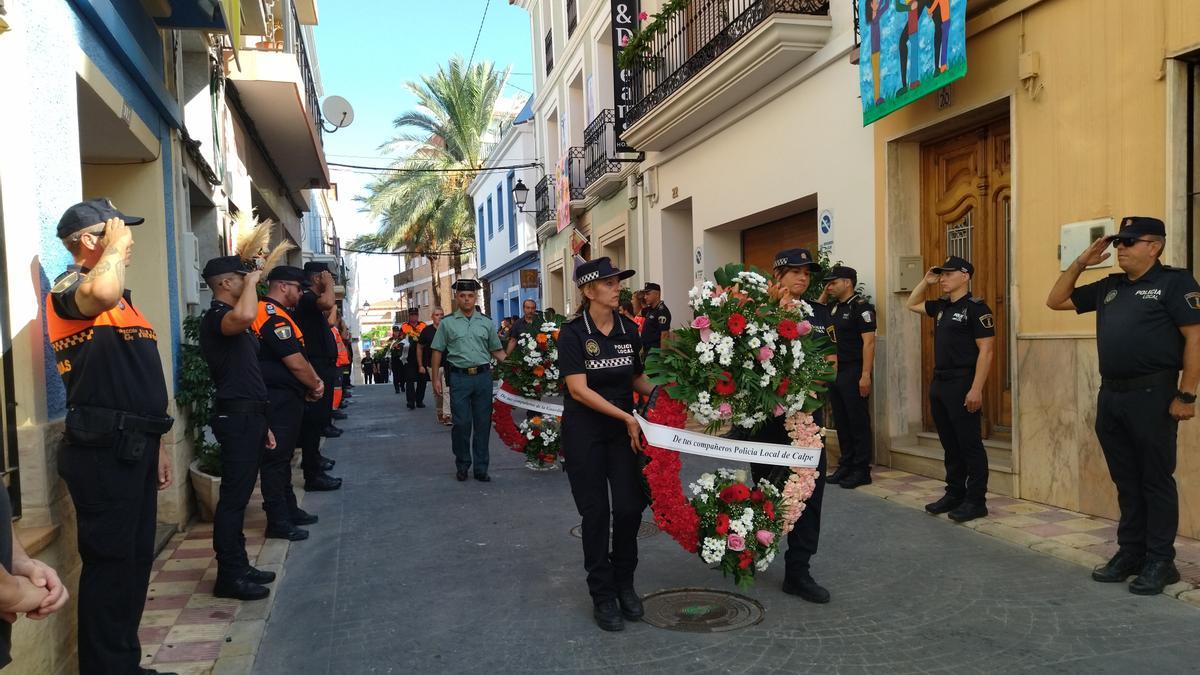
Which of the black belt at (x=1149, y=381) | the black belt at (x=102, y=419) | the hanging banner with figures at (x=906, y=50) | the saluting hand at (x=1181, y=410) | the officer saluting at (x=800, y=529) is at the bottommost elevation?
the officer saluting at (x=800, y=529)

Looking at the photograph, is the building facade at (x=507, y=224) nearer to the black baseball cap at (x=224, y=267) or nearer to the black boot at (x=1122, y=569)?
the black baseball cap at (x=224, y=267)

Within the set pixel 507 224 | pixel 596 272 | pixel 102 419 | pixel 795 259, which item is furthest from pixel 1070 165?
pixel 507 224

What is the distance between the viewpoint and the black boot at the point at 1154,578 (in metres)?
4.26

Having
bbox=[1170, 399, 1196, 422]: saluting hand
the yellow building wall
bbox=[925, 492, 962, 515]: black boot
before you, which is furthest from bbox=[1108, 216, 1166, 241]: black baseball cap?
bbox=[925, 492, 962, 515]: black boot

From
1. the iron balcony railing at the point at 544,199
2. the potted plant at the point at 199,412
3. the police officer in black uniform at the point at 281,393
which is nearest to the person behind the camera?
the police officer in black uniform at the point at 281,393

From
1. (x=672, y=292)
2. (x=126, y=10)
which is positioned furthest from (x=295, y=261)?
(x=126, y=10)

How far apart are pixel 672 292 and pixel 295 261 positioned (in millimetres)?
10590

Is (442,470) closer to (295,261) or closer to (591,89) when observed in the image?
(591,89)

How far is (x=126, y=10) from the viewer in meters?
5.33

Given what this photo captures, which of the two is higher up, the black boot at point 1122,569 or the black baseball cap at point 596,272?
the black baseball cap at point 596,272

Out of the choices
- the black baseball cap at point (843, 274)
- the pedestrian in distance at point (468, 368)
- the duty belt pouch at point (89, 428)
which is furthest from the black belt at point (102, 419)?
the black baseball cap at point (843, 274)

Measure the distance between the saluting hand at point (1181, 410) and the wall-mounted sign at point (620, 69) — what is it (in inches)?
417

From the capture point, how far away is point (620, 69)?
1348 cm

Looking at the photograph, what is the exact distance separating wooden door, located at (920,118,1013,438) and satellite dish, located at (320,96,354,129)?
10.4m
